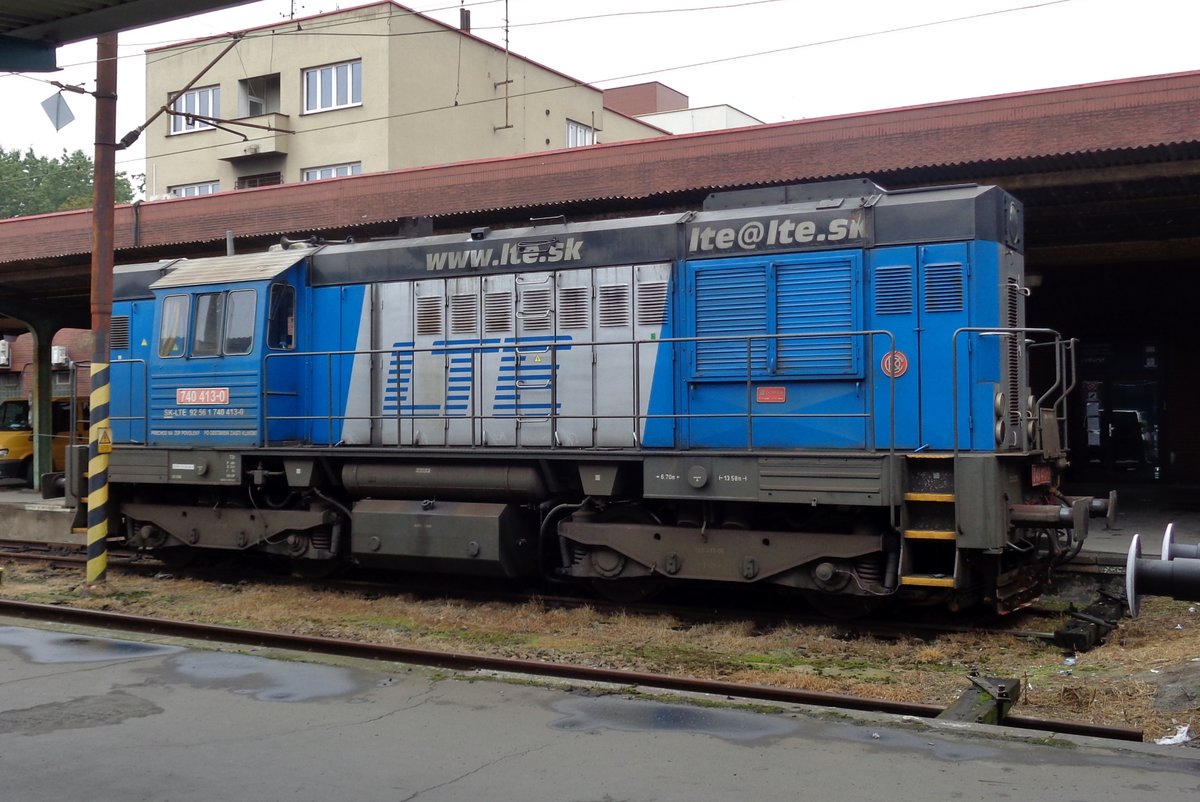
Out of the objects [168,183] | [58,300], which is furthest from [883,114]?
[168,183]

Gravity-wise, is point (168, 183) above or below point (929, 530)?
above

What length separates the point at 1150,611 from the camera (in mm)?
10312

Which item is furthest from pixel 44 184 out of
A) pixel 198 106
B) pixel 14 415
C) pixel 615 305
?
pixel 615 305

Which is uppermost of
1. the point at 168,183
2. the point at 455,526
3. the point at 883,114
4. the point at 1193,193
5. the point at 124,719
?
the point at 168,183

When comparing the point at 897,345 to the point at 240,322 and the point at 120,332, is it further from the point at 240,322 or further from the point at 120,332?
the point at 120,332

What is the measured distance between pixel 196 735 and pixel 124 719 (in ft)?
2.23

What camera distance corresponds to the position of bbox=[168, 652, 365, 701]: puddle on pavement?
724cm

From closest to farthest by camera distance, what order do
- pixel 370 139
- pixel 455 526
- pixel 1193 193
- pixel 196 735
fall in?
1. pixel 196 735
2. pixel 455 526
3. pixel 1193 193
4. pixel 370 139

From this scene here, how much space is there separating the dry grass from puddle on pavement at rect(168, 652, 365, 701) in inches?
55.9

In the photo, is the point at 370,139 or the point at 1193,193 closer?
the point at 1193,193

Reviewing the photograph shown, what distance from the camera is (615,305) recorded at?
1081cm

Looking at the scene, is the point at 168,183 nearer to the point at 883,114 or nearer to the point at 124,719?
the point at 883,114

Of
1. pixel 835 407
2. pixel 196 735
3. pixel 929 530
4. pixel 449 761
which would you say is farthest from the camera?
pixel 835 407

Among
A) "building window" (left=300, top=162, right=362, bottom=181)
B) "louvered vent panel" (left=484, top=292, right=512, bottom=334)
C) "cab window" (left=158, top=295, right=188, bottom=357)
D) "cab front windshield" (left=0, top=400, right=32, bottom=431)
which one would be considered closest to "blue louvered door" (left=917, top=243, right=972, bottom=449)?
"louvered vent panel" (left=484, top=292, right=512, bottom=334)
